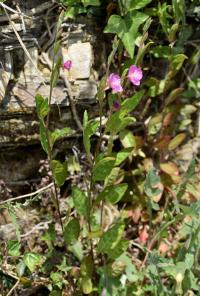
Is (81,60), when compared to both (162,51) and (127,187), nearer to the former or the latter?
(162,51)

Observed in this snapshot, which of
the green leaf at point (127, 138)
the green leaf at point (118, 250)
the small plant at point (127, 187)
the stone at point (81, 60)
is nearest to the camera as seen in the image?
the small plant at point (127, 187)

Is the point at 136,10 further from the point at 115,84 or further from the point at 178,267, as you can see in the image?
the point at 178,267

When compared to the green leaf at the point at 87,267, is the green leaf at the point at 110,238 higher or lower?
higher

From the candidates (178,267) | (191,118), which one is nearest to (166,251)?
(178,267)

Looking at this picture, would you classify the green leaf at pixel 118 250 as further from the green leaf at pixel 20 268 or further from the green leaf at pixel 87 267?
the green leaf at pixel 20 268

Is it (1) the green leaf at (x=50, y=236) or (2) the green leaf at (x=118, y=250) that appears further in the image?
(1) the green leaf at (x=50, y=236)

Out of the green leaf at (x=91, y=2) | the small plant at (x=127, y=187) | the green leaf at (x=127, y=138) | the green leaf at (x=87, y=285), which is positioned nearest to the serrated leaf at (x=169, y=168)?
the small plant at (x=127, y=187)

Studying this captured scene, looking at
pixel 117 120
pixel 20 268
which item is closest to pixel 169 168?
pixel 117 120
